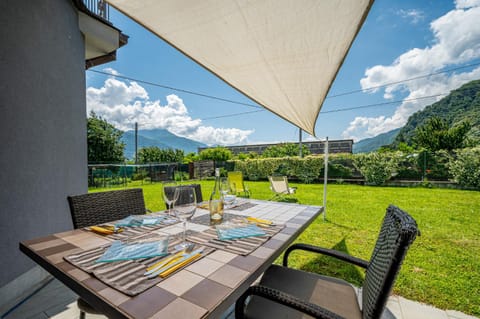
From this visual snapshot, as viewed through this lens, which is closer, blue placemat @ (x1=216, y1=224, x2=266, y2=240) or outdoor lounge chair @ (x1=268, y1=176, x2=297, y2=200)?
blue placemat @ (x1=216, y1=224, x2=266, y2=240)

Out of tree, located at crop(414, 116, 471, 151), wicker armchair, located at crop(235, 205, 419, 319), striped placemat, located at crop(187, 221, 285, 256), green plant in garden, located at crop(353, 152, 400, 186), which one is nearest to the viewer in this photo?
wicker armchair, located at crop(235, 205, 419, 319)

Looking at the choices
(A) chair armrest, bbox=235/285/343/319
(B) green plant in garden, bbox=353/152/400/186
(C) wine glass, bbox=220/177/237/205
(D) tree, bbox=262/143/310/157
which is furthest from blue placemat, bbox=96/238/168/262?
(D) tree, bbox=262/143/310/157

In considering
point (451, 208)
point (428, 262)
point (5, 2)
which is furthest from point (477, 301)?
point (5, 2)

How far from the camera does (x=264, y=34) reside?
176 centimetres

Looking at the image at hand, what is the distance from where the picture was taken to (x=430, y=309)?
1771 millimetres

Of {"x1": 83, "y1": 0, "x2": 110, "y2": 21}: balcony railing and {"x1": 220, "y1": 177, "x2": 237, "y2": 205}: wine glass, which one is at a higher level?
{"x1": 83, "y1": 0, "x2": 110, "y2": 21}: balcony railing

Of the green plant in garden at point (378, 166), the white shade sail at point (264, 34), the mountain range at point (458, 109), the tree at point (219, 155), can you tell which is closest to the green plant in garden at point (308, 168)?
the green plant in garden at point (378, 166)

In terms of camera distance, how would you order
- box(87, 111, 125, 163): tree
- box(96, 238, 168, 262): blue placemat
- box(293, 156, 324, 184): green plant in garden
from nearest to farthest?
box(96, 238, 168, 262): blue placemat → box(293, 156, 324, 184): green plant in garden → box(87, 111, 125, 163): tree

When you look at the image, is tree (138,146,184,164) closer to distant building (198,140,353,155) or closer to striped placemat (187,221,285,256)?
distant building (198,140,353,155)

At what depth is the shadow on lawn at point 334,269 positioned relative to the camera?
7.34 ft

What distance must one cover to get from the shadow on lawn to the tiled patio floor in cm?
37

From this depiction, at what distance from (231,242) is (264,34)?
1635 millimetres

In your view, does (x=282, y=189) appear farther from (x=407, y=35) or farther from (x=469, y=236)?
(x=407, y=35)

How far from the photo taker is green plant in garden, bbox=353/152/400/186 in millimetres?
8844
